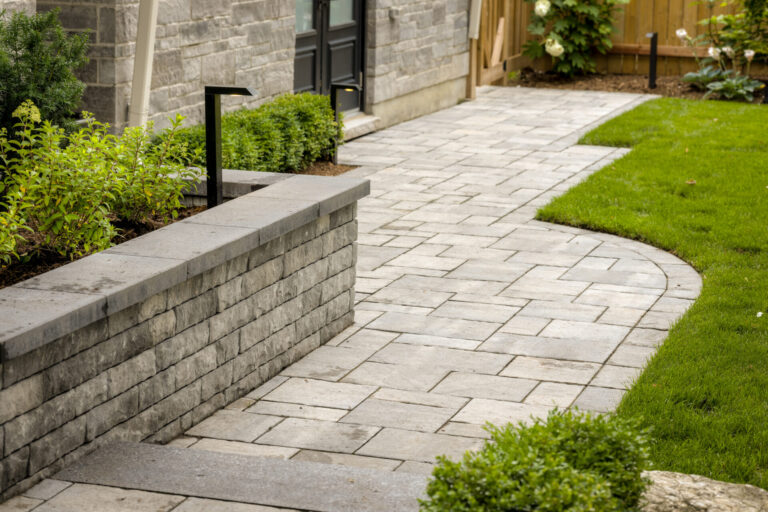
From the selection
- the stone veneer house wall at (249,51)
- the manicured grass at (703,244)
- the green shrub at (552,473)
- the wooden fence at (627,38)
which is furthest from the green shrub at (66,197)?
the wooden fence at (627,38)

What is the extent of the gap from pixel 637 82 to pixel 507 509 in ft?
44.3

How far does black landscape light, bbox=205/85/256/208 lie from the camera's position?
5.21 m

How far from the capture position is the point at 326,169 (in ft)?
31.7

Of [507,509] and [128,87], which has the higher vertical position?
[128,87]

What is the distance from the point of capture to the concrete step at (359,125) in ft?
36.7

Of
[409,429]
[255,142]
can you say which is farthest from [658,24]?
[409,429]

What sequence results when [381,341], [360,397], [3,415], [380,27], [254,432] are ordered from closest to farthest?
[3,415] < [254,432] < [360,397] < [381,341] < [380,27]

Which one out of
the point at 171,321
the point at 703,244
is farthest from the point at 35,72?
the point at 703,244

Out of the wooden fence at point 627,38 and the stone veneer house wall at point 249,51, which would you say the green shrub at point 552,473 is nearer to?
the stone veneer house wall at point 249,51

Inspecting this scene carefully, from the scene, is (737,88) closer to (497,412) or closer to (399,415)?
(497,412)

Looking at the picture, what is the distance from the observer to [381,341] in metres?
5.61

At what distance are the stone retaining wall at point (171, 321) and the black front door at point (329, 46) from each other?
5.14 metres

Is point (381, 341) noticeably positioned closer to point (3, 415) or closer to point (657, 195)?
point (3, 415)

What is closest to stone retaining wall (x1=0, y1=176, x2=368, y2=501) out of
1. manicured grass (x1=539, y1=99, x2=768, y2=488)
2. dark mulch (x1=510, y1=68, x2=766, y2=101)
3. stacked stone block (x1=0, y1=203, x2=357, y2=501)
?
stacked stone block (x1=0, y1=203, x2=357, y2=501)
